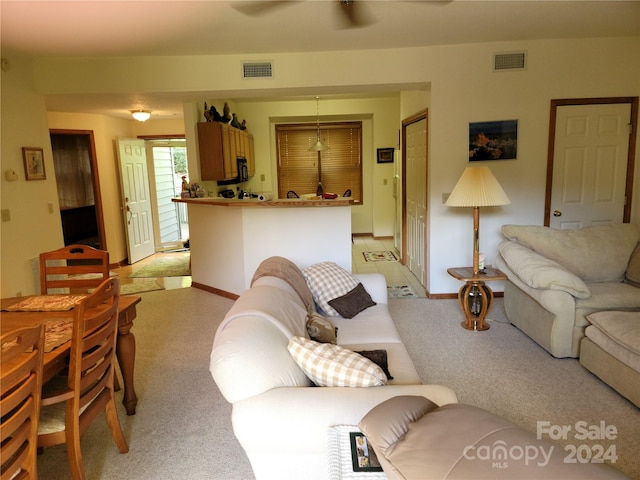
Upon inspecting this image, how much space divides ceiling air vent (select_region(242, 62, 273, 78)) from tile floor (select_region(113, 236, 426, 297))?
2762 millimetres

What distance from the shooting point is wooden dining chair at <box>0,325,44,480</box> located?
1316mm

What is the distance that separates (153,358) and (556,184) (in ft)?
13.8

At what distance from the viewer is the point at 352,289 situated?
3.11 metres

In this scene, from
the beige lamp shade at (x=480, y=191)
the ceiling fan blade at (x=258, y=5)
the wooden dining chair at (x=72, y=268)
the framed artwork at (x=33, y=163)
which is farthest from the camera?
the framed artwork at (x=33, y=163)

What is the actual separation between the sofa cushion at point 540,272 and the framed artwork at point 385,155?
4.65 metres

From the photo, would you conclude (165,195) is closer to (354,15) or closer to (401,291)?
(401,291)

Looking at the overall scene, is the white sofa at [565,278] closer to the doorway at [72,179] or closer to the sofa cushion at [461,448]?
the sofa cushion at [461,448]

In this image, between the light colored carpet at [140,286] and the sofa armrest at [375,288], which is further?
the light colored carpet at [140,286]

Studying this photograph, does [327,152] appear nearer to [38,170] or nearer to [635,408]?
[38,170]

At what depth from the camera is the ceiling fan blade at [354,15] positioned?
293 cm

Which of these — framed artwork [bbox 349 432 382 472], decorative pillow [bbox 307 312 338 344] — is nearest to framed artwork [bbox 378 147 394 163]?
decorative pillow [bbox 307 312 338 344]

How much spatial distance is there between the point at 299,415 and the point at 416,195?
424 centimetres

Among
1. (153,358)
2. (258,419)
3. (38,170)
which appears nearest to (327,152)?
(38,170)

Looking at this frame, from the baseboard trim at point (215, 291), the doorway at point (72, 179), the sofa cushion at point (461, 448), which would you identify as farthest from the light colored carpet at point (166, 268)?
the sofa cushion at point (461, 448)
